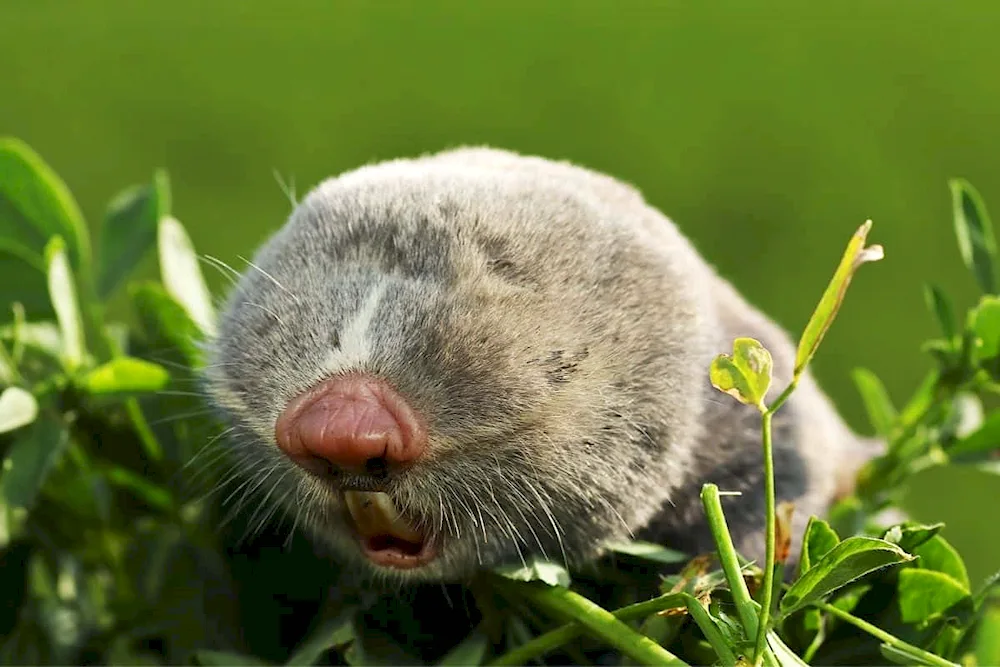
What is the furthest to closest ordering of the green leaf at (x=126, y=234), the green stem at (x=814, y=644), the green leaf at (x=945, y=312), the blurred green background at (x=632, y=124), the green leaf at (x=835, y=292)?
the blurred green background at (x=632, y=124), the green leaf at (x=126, y=234), the green leaf at (x=945, y=312), the green stem at (x=814, y=644), the green leaf at (x=835, y=292)

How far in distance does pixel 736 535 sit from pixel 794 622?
11 centimetres

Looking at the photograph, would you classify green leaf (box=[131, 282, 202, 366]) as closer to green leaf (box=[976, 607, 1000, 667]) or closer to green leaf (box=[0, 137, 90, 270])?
green leaf (box=[0, 137, 90, 270])

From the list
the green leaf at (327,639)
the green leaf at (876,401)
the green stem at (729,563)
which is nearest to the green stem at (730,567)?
the green stem at (729,563)

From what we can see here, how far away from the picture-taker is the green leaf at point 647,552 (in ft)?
1.95

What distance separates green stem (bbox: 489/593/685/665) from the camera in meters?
0.49

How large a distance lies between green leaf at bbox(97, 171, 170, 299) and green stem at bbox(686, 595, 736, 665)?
0.44 meters

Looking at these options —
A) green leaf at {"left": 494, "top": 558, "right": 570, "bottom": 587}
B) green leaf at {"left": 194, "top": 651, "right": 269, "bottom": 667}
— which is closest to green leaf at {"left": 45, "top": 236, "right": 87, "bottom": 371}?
green leaf at {"left": 194, "top": 651, "right": 269, "bottom": 667}

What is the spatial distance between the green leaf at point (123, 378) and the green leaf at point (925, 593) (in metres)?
0.41

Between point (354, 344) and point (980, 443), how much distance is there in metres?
0.37

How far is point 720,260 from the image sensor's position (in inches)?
71.4

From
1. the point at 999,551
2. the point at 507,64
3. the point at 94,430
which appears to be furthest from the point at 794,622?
the point at 507,64

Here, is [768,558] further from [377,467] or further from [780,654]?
[377,467]

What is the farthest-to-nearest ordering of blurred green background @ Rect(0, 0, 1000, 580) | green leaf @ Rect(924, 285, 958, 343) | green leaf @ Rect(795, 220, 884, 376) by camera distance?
blurred green background @ Rect(0, 0, 1000, 580)
green leaf @ Rect(924, 285, 958, 343)
green leaf @ Rect(795, 220, 884, 376)

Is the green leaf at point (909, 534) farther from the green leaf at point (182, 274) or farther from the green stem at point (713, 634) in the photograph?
the green leaf at point (182, 274)
